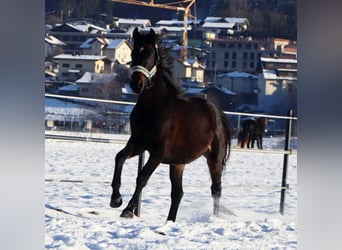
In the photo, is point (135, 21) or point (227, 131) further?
point (227, 131)

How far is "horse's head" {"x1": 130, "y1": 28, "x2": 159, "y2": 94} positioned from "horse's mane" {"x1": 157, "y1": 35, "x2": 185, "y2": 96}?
2 centimetres

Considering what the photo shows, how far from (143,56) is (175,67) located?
0.18 meters

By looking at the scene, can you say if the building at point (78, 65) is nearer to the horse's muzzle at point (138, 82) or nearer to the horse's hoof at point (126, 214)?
the horse's muzzle at point (138, 82)

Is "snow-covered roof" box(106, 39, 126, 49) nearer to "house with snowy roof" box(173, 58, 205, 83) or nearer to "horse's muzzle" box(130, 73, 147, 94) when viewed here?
"horse's muzzle" box(130, 73, 147, 94)

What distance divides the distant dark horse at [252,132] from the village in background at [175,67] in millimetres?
46

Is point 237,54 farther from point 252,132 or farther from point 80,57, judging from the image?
point 80,57

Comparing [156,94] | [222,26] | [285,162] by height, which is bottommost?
[285,162]

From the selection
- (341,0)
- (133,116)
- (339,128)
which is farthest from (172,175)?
(341,0)

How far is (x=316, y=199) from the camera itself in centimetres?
383

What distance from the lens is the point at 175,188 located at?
365 centimetres

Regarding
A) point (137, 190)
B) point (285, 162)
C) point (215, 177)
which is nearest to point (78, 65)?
point (137, 190)

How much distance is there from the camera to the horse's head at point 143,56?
3.56m

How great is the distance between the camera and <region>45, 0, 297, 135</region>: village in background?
11.7ft

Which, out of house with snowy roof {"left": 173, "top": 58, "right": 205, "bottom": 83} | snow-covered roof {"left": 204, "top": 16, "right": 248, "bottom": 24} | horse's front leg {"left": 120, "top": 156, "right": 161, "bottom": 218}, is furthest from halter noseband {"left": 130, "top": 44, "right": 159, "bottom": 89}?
horse's front leg {"left": 120, "top": 156, "right": 161, "bottom": 218}
